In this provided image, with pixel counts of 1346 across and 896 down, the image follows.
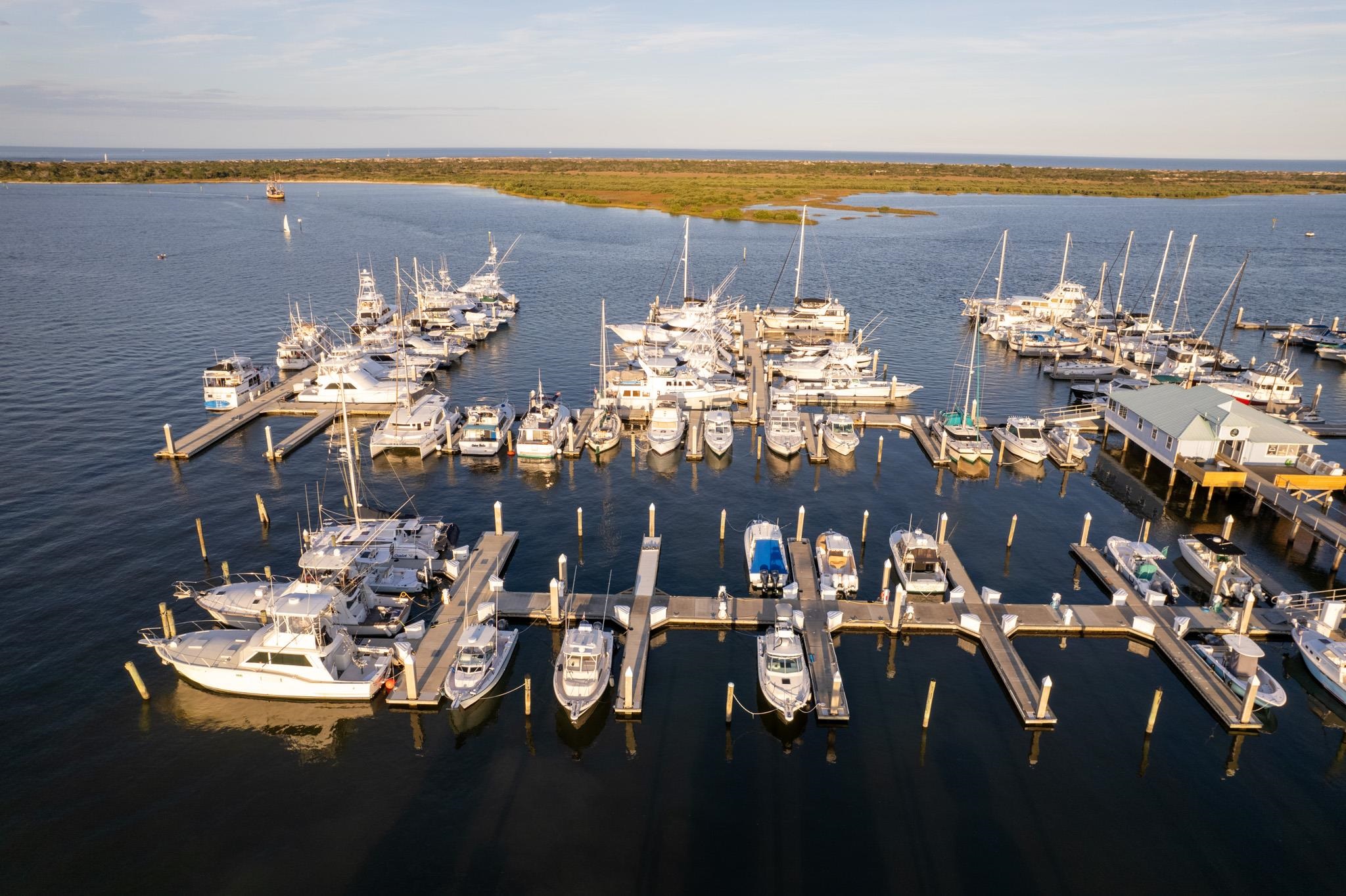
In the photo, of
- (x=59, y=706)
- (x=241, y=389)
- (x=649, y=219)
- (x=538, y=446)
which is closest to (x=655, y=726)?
(x=59, y=706)

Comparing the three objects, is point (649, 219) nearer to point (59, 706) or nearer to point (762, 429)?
point (762, 429)

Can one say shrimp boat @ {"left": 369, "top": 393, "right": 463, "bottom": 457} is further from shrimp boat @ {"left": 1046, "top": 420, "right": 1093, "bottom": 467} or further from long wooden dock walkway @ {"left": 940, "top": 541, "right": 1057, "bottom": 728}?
shrimp boat @ {"left": 1046, "top": 420, "right": 1093, "bottom": 467}

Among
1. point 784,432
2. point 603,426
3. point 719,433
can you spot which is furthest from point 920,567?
point 603,426

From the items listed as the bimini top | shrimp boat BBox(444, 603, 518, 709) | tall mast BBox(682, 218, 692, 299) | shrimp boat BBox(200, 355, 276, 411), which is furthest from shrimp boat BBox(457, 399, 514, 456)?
the bimini top

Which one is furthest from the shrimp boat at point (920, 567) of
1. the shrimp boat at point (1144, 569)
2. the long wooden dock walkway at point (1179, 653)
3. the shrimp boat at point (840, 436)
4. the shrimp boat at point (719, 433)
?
the shrimp boat at point (719, 433)

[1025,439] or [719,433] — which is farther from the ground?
[719,433]

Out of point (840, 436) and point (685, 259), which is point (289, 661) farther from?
point (685, 259)
